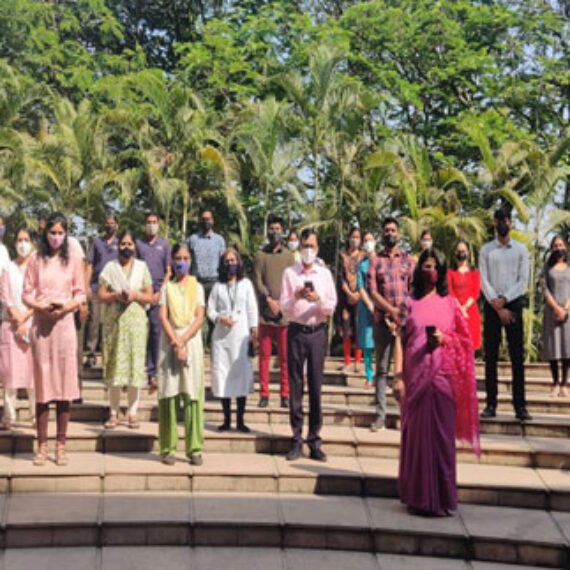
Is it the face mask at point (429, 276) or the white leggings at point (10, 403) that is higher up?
the face mask at point (429, 276)

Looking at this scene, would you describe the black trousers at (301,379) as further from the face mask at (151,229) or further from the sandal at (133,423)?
the face mask at (151,229)

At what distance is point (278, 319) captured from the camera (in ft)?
33.3

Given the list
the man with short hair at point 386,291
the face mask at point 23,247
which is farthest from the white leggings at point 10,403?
the man with short hair at point 386,291

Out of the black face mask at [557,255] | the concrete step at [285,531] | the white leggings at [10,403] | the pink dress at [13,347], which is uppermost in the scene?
the black face mask at [557,255]

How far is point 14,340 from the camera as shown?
931 cm

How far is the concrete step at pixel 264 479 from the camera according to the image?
7719 millimetres

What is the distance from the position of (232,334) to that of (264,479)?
181 centimetres

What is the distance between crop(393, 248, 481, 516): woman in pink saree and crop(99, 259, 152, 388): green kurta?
2.68 m

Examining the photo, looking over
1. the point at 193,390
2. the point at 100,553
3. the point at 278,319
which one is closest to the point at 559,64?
the point at 278,319

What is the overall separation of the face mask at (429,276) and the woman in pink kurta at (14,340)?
11.8 ft

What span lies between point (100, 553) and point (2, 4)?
16.3 metres

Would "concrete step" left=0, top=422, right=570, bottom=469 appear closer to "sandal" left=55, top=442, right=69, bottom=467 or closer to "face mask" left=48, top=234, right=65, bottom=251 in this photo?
"sandal" left=55, top=442, right=69, bottom=467

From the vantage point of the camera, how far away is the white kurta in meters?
9.23

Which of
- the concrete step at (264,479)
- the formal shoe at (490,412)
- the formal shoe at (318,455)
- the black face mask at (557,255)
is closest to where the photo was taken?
the concrete step at (264,479)
